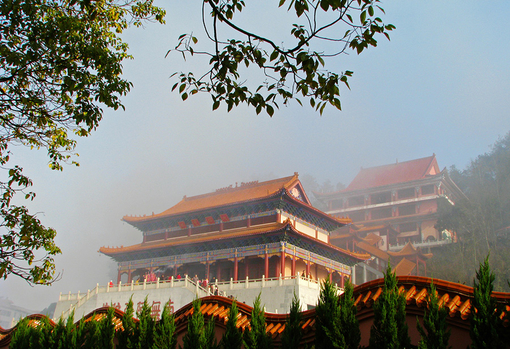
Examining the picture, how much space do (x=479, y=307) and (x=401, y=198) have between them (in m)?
47.8

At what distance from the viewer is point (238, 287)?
24734 mm

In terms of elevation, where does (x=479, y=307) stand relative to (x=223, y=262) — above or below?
below

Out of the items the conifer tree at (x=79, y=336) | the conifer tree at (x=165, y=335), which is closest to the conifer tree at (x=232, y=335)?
the conifer tree at (x=165, y=335)

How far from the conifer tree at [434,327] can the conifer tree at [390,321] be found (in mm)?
289

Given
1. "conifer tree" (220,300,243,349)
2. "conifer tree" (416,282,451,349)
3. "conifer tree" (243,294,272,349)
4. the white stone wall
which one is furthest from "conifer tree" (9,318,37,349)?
the white stone wall

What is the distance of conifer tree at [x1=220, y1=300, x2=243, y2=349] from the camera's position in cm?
818

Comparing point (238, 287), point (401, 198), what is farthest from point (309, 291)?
point (401, 198)

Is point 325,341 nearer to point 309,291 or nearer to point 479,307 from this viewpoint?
point 479,307

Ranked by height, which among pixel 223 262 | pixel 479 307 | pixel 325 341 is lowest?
pixel 325 341

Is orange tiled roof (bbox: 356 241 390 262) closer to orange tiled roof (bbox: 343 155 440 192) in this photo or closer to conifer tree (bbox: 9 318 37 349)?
orange tiled roof (bbox: 343 155 440 192)

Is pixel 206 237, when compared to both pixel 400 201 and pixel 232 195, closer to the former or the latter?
pixel 232 195

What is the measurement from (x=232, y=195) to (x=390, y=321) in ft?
90.2

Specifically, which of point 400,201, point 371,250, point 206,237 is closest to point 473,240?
point 371,250

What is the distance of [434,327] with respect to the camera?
21.0ft
